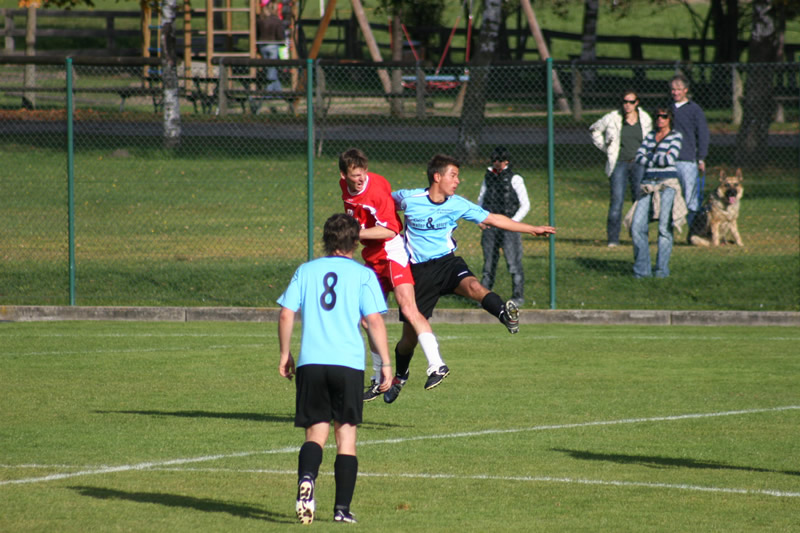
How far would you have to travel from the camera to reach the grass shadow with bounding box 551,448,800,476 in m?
8.01

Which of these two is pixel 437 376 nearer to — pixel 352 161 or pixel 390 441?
pixel 390 441

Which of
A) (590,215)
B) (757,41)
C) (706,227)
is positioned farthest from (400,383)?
(757,41)

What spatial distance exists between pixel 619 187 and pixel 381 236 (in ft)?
29.1

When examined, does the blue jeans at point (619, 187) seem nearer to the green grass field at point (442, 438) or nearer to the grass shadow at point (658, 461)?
the green grass field at point (442, 438)

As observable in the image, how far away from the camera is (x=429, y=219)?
9.95m

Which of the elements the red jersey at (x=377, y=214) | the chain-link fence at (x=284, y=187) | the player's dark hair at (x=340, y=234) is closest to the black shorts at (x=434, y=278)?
the red jersey at (x=377, y=214)

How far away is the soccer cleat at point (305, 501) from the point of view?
247 inches

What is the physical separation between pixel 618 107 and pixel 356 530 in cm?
2452

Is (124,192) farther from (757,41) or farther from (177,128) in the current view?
(757,41)

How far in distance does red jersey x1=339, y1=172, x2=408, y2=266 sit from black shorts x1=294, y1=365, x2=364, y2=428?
10.8ft

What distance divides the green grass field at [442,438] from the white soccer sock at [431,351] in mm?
457

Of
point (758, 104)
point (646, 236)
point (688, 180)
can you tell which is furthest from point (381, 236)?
point (758, 104)

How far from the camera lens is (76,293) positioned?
1642cm

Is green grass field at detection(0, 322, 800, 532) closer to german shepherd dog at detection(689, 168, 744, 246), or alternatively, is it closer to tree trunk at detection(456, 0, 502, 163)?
german shepherd dog at detection(689, 168, 744, 246)
